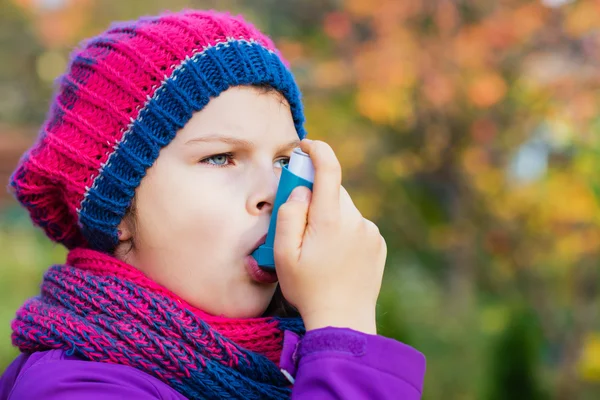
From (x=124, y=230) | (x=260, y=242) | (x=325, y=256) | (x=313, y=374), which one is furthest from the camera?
(x=124, y=230)

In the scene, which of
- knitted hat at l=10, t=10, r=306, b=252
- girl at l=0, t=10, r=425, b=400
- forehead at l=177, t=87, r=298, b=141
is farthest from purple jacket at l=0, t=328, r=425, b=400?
forehead at l=177, t=87, r=298, b=141

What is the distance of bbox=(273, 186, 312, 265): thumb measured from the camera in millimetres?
1624

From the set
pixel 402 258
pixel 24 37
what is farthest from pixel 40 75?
pixel 402 258

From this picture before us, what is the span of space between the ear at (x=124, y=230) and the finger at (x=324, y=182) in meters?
0.50

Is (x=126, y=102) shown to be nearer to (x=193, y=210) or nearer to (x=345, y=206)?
(x=193, y=210)

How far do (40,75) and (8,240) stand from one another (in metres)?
2.60

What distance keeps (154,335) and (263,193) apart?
417 millimetres

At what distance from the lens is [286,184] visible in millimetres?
1696

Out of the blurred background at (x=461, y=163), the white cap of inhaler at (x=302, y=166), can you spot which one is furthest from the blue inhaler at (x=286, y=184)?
the blurred background at (x=461, y=163)

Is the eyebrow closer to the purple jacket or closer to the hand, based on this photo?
the hand

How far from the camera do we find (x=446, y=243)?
738 centimetres

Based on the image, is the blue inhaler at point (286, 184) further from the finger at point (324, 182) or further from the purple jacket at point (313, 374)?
the purple jacket at point (313, 374)

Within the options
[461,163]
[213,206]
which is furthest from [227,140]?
[461,163]

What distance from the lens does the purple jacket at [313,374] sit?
150 cm
